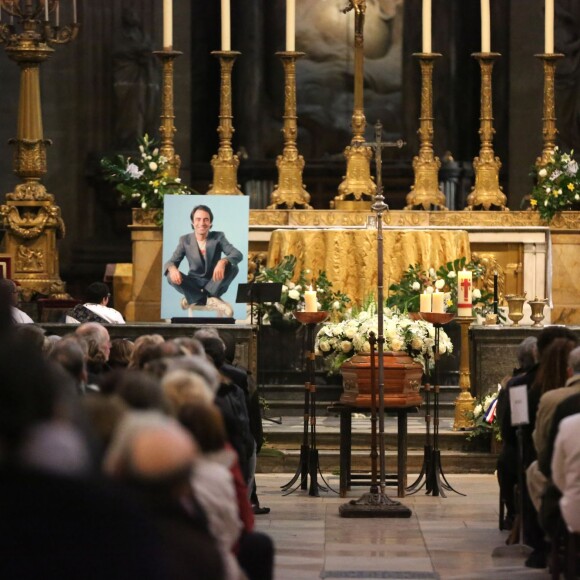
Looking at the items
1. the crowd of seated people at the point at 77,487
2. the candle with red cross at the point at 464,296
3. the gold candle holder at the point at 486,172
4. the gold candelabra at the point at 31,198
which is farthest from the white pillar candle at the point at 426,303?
the crowd of seated people at the point at 77,487

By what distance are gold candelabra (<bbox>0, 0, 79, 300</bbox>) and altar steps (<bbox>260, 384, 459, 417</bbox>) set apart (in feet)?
9.19

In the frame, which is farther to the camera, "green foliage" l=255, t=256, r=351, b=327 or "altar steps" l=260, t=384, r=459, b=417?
"green foliage" l=255, t=256, r=351, b=327

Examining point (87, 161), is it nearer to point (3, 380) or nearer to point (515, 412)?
point (515, 412)

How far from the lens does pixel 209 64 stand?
19.5 m

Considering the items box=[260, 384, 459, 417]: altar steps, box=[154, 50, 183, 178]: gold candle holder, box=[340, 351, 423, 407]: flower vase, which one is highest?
box=[154, 50, 183, 178]: gold candle holder

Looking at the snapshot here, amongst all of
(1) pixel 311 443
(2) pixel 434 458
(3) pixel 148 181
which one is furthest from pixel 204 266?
(2) pixel 434 458

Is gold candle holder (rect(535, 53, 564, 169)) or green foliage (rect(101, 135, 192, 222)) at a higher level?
gold candle holder (rect(535, 53, 564, 169))

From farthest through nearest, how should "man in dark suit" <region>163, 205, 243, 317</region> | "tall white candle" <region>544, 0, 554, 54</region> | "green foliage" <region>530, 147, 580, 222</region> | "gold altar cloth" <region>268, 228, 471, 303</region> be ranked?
"green foliage" <region>530, 147, 580, 222</region>
"tall white candle" <region>544, 0, 554, 54</region>
"gold altar cloth" <region>268, 228, 471, 303</region>
"man in dark suit" <region>163, 205, 243, 317</region>

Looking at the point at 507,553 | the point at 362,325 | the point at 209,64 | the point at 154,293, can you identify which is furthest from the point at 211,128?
the point at 507,553

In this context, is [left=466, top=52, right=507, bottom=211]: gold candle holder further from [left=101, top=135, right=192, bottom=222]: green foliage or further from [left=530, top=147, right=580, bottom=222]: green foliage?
[left=101, top=135, right=192, bottom=222]: green foliage

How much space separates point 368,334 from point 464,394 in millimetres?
1123

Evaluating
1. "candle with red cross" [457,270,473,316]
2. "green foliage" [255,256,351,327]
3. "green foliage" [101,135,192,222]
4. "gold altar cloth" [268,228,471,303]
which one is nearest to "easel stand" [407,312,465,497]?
"candle with red cross" [457,270,473,316]

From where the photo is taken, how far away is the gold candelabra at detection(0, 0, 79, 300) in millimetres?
14641

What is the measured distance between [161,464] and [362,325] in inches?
357
